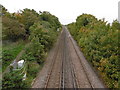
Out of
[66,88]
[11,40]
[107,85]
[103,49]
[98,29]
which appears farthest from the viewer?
[11,40]

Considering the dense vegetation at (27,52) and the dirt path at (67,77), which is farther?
the dirt path at (67,77)

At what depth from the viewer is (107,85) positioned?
13.7 metres

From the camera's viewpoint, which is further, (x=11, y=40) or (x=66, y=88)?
(x=11, y=40)

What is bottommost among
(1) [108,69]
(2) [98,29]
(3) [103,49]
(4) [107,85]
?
(4) [107,85]

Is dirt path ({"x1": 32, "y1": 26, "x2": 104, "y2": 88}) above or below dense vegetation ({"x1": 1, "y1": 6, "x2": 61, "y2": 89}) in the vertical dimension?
below

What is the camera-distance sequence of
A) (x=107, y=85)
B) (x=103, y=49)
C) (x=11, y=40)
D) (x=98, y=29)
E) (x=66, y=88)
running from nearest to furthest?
1. (x=66, y=88)
2. (x=107, y=85)
3. (x=103, y=49)
4. (x=98, y=29)
5. (x=11, y=40)

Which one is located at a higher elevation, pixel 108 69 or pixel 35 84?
pixel 108 69

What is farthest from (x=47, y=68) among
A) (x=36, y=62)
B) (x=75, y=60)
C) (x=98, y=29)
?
(x=98, y=29)

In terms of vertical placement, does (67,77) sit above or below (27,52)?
below

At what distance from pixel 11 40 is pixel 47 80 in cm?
1846

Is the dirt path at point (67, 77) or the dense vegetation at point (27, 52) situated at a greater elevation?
the dense vegetation at point (27, 52)

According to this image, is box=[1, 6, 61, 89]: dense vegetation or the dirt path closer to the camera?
box=[1, 6, 61, 89]: dense vegetation

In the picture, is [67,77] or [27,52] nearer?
[67,77]

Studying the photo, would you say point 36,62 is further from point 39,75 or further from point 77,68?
point 77,68
